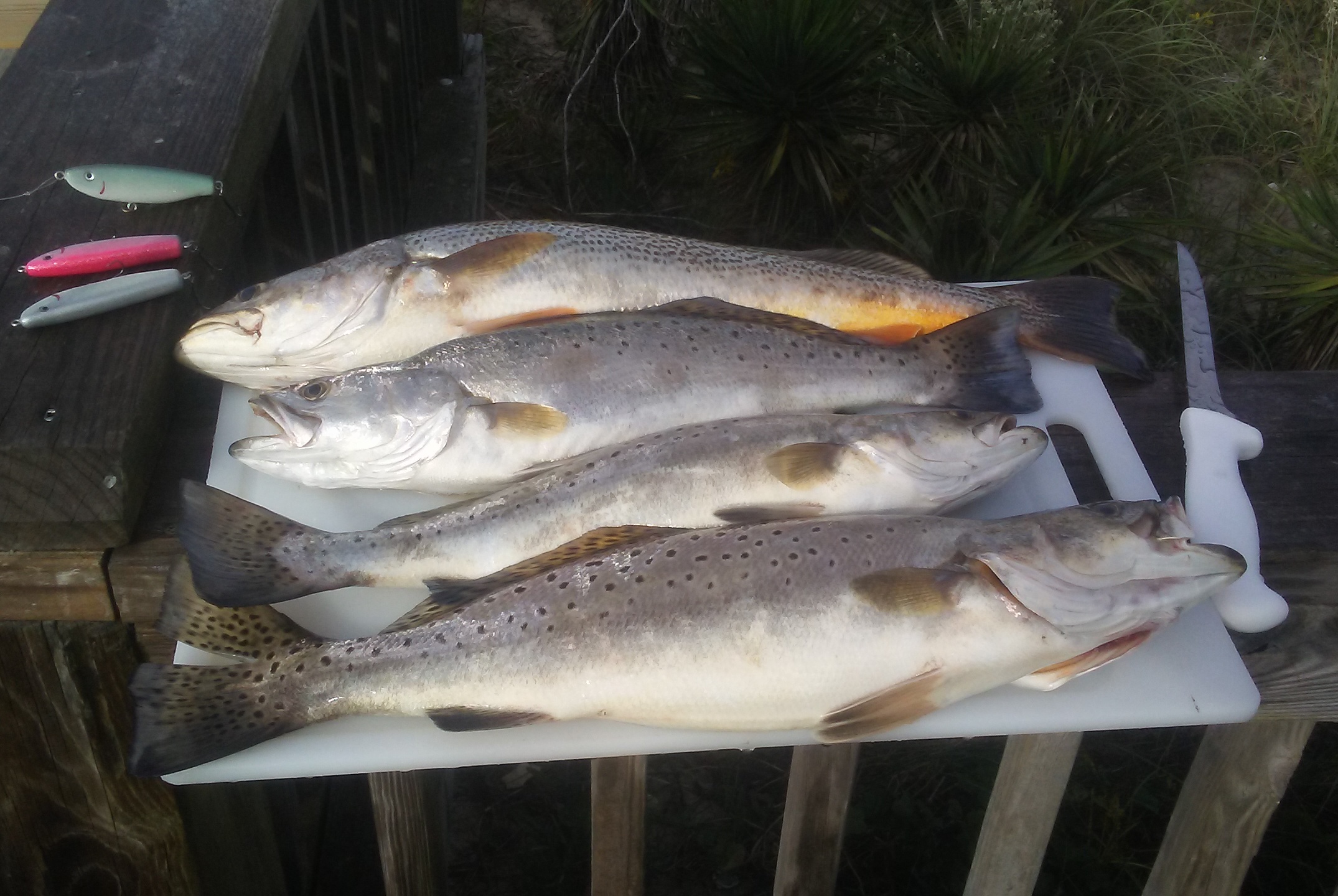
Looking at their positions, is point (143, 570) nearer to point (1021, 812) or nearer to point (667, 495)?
point (667, 495)

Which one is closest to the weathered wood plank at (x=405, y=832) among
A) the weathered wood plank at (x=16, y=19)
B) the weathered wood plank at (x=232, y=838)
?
the weathered wood plank at (x=232, y=838)

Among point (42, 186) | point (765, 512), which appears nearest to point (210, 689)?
point (765, 512)

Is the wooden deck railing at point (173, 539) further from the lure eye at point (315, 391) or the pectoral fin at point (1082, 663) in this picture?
the pectoral fin at point (1082, 663)

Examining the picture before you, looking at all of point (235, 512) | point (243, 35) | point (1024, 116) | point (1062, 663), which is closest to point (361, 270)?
point (235, 512)

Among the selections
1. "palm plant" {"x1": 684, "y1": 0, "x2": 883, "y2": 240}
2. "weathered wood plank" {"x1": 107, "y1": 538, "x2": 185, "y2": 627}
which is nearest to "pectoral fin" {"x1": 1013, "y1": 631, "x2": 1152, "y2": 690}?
"weathered wood plank" {"x1": 107, "y1": 538, "x2": 185, "y2": 627}

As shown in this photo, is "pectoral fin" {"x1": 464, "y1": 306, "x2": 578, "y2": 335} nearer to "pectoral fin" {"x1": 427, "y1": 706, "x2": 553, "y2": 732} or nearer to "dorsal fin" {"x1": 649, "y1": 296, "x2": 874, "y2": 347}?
"dorsal fin" {"x1": 649, "y1": 296, "x2": 874, "y2": 347}
